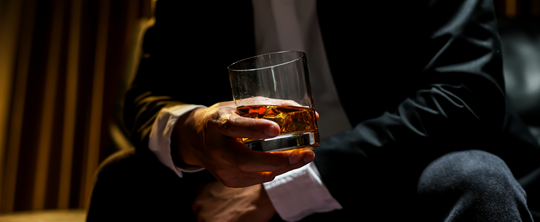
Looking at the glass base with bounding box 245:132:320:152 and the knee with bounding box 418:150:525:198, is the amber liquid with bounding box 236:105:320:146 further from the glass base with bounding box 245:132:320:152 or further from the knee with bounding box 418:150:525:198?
the knee with bounding box 418:150:525:198

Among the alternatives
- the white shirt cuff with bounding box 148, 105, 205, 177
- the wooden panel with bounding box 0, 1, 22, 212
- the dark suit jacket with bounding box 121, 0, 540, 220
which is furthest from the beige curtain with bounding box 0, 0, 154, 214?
the white shirt cuff with bounding box 148, 105, 205, 177

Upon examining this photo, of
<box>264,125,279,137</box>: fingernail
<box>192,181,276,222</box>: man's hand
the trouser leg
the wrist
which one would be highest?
<box>264,125,279,137</box>: fingernail

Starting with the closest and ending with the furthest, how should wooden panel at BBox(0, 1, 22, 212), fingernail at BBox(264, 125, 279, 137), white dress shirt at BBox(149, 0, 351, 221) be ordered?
fingernail at BBox(264, 125, 279, 137)
white dress shirt at BBox(149, 0, 351, 221)
wooden panel at BBox(0, 1, 22, 212)

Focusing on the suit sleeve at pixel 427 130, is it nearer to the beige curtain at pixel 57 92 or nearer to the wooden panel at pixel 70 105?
the beige curtain at pixel 57 92

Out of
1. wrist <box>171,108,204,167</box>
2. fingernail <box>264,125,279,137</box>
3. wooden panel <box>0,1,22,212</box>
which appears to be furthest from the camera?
wooden panel <box>0,1,22,212</box>

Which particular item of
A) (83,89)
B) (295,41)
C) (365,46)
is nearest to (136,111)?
(295,41)

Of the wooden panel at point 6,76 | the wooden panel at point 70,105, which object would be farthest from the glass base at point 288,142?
the wooden panel at point 6,76
